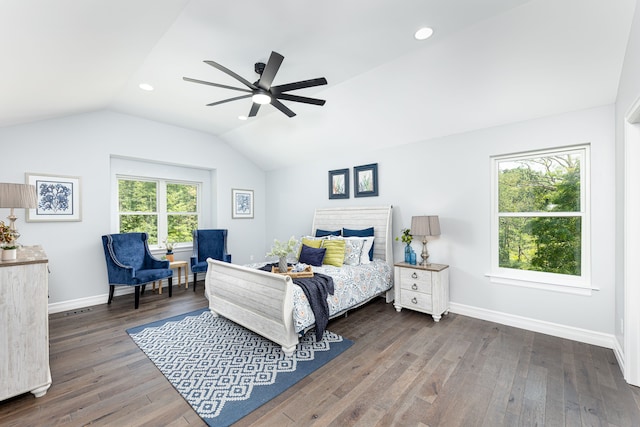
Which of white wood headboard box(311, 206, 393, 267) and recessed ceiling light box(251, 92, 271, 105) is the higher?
recessed ceiling light box(251, 92, 271, 105)

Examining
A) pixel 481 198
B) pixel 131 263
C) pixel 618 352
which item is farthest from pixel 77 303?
pixel 618 352

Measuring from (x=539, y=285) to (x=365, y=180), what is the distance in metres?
2.71

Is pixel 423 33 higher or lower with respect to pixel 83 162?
higher

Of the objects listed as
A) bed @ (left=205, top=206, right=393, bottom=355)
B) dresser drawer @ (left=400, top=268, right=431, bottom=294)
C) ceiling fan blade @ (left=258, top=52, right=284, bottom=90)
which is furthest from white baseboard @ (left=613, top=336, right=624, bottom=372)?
ceiling fan blade @ (left=258, top=52, right=284, bottom=90)

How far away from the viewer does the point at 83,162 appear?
4.07 m

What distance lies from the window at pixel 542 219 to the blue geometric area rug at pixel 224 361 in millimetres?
2368

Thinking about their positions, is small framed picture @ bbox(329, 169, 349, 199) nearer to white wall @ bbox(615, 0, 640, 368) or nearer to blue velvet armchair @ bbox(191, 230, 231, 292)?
Answer: blue velvet armchair @ bbox(191, 230, 231, 292)

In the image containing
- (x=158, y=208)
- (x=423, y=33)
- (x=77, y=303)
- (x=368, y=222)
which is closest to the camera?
(x=423, y=33)

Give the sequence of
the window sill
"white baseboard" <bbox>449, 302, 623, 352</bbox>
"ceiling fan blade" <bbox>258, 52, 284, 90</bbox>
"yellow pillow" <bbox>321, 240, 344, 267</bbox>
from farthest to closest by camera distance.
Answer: "yellow pillow" <bbox>321, 240, 344, 267</bbox> → the window sill → "white baseboard" <bbox>449, 302, 623, 352</bbox> → "ceiling fan blade" <bbox>258, 52, 284, 90</bbox>

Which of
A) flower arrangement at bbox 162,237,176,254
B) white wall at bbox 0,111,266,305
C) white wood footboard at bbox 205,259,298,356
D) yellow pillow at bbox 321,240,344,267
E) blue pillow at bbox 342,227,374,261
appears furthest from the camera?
flower arrangement at bbox 162,237,176,254

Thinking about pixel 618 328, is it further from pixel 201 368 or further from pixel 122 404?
pixel 122 404

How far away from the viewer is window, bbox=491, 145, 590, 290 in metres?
2.98

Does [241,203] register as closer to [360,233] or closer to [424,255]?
[360,233]

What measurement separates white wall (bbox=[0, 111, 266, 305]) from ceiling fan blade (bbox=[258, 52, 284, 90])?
3.24 metres
